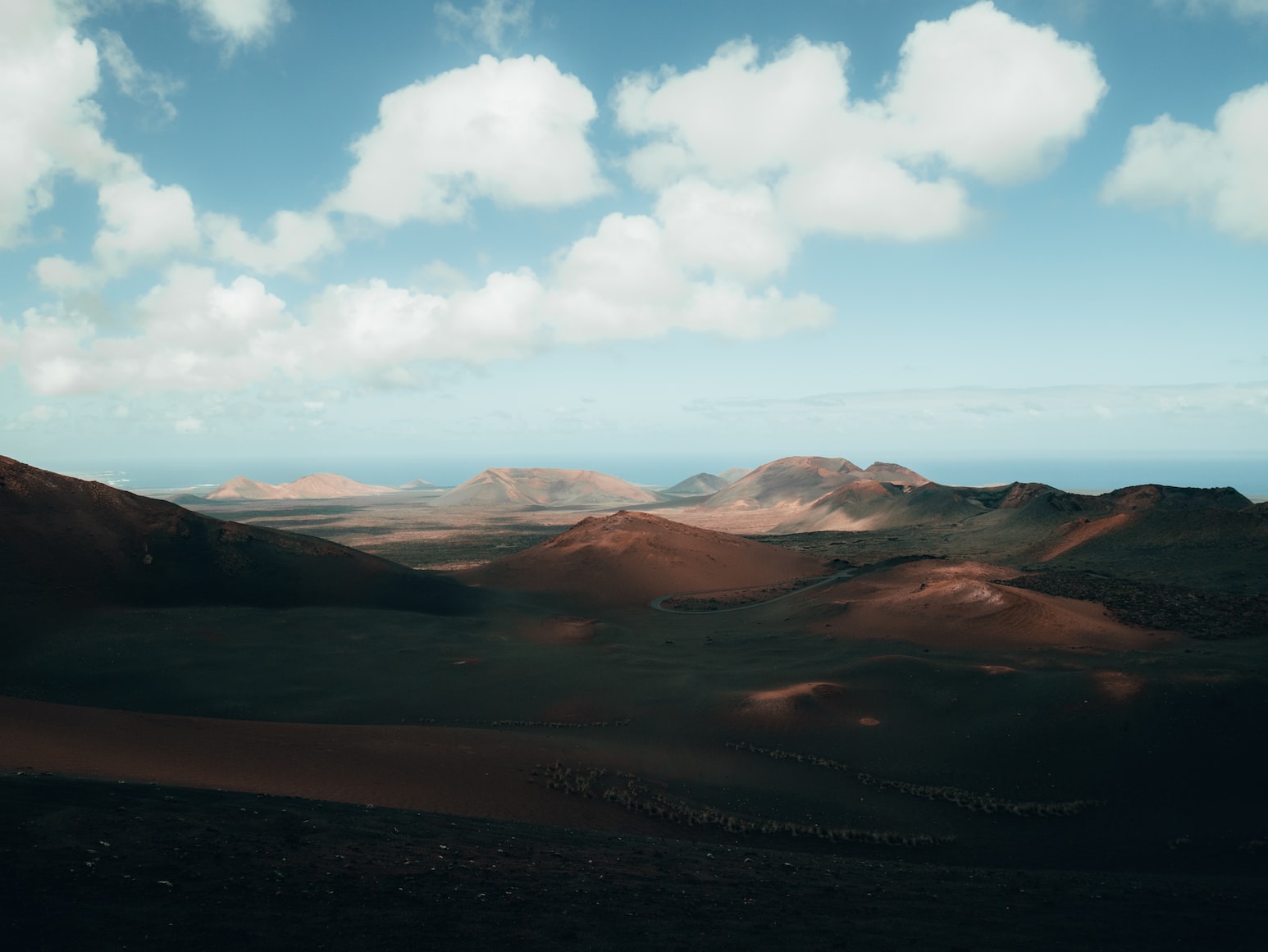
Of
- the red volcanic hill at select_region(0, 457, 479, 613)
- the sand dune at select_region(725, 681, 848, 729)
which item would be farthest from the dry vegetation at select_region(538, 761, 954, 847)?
the red volcanic hill at select_region(0, 457, 479, 613)

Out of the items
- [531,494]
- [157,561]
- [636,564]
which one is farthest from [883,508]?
[531,494]

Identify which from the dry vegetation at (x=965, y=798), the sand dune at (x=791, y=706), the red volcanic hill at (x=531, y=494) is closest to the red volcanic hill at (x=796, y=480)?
the red volcanic hill at (x=531, y=494)

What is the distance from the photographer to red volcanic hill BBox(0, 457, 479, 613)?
32484 mm

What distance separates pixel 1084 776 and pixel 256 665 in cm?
2856

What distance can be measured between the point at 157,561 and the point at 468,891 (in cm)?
3599

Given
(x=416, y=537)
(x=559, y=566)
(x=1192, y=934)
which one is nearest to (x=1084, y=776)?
(x=1192, y=934)

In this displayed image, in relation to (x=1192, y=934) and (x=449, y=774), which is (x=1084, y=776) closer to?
(x=1192, y=934)

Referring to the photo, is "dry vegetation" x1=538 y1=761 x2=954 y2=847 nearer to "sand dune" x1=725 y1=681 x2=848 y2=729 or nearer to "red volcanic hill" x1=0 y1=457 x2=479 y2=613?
"sand dune" x1=725 y1=681 x2=848 y2=729

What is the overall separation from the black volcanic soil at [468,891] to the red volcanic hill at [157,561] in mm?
27210

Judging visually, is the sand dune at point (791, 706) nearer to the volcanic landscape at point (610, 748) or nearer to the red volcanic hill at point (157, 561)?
the volcanic landscape at point (610, 748)

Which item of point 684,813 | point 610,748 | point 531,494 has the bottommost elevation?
point 610,748

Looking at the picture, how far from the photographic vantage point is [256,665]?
2742cm

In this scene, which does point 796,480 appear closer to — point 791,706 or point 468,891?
point 791,706

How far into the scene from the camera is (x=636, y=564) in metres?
55.8
